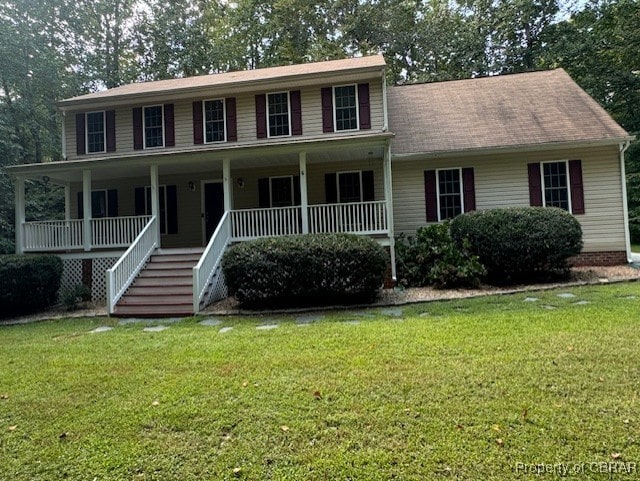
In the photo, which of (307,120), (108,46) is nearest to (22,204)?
(307,120)

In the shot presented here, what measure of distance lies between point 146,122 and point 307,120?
5.24m

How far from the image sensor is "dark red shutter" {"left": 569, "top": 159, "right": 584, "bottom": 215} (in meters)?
11.1

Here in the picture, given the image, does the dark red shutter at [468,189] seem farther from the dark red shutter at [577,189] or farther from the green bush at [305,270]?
the green bush at [305,270]

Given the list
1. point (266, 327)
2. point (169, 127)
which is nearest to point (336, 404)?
point (266, 327)

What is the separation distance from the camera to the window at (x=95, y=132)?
13.1m

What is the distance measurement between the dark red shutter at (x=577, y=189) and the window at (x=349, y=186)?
5.90 m

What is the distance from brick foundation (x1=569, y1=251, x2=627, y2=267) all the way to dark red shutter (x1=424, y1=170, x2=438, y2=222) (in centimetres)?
387

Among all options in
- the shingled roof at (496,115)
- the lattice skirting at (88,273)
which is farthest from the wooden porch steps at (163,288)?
the shingled roof at (496,115)

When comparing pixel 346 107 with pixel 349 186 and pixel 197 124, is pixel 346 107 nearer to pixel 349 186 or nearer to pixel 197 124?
pixel 349 186

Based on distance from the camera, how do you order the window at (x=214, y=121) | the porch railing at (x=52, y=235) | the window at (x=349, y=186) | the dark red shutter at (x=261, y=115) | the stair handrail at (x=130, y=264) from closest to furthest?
the stair handrail at (x=130, y=264) → the porch railing at (x=52, y=235) → the window at (x=349, y=186) → the dark red shutter at (x=261, y=115) → the window at (x=214, y=121)

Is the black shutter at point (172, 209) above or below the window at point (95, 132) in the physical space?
below

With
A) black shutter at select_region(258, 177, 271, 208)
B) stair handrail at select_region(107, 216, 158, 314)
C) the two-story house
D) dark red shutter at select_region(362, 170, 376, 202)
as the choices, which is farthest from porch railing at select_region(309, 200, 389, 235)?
stair handrail at select_region(107, 216, 158, 314)

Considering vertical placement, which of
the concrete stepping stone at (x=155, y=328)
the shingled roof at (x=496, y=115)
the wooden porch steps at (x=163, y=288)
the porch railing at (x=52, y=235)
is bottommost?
the concrete stepping stone at (x=155, y=328)

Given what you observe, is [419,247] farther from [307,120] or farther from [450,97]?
[450,97]
